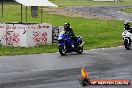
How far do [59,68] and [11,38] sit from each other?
1031 centimetres

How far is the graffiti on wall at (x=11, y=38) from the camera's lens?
2948 cm

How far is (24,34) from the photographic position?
29250 millimetres

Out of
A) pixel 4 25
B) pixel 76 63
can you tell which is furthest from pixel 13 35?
pixel 76 63

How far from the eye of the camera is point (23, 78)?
55.9 feet

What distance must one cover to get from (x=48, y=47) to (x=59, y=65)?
8.61 m

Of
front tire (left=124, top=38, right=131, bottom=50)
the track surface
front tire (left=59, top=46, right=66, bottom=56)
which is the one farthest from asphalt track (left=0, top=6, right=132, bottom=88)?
front tire (left=124, top=38, right=131, bottom=50)

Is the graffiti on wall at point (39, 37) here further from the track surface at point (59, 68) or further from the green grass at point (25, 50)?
the track surface at point (59, 68)

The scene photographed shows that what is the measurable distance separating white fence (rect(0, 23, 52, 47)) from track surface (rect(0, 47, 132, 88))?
3950 mm

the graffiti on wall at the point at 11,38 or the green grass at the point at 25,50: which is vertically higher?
the graffiti on wall at the point at 11,38

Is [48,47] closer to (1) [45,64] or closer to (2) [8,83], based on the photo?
(1) [45,64]

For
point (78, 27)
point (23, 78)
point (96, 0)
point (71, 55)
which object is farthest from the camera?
point (96, 0)

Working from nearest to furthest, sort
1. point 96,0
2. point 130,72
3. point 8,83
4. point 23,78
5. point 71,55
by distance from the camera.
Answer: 1. point 8,83
2. point 23,78
3. point 130,72
4. point 71,55
5. point 96,0

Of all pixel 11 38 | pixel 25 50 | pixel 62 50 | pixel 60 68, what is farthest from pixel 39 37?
pixel 60 68

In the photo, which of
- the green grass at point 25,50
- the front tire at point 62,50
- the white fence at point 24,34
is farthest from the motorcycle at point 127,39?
the white fence at point 24,34
